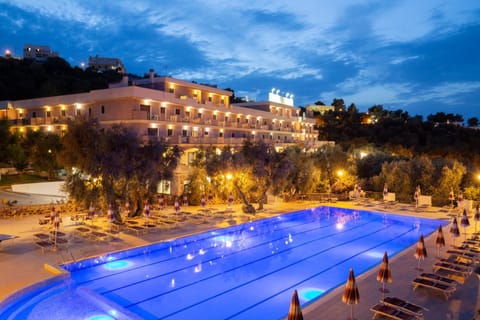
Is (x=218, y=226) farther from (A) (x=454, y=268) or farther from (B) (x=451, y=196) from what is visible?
(B) (x=451, y=196)

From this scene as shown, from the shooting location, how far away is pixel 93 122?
54.2 ft

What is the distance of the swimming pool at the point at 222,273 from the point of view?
924cm

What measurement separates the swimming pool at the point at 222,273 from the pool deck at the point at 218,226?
0.53 meters

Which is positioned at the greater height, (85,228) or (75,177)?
(75,177)

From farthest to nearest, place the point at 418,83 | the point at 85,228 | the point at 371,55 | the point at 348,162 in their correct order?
the point at 418,83 < the point at 371,55 < the point at 348,162 < the point at 85,228

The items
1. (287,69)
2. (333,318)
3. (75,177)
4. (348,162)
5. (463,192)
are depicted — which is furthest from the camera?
(287,69)

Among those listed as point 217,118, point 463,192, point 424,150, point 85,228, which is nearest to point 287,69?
point 424,150

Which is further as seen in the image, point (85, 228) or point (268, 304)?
point (85, 228)

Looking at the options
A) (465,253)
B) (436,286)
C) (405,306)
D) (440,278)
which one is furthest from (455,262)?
(405,306)

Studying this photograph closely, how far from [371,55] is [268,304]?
10896 centimetres

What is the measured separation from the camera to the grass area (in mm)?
27917

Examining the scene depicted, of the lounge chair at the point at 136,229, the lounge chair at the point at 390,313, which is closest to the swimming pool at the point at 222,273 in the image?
the lounge chair at the point at 390,313

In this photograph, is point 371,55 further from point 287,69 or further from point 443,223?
point 443,223

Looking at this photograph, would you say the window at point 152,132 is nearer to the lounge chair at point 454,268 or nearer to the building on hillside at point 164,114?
the building on hillside at point 164,114
